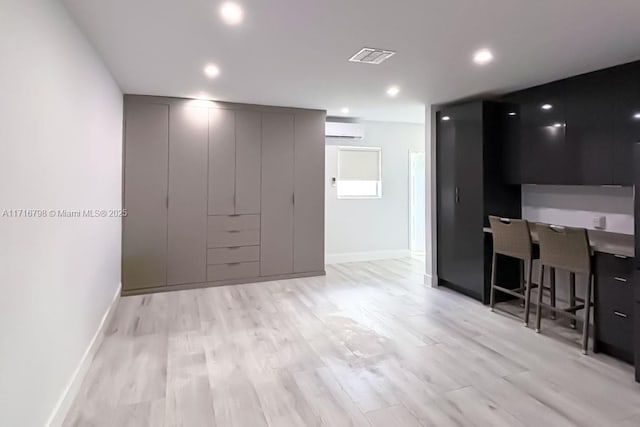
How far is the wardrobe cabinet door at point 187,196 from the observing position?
470 cm

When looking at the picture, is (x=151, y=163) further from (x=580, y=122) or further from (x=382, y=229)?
(x=580, y=122)

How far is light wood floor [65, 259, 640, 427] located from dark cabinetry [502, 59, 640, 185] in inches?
59.9

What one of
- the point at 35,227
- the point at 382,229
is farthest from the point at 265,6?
the point at 382,229

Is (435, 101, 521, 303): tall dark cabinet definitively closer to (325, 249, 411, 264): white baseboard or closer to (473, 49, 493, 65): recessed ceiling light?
(473, 49, 493, 65): recessed ceiling light

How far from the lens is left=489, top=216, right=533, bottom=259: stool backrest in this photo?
352 cm

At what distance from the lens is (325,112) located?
17.8 feet

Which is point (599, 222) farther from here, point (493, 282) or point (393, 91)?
point (393, 91)

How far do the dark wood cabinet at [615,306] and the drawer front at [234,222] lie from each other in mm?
3775

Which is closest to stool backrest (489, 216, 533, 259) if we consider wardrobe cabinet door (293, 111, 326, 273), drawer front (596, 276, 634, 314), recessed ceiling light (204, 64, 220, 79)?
drawer front (596, 276, 634, 314)

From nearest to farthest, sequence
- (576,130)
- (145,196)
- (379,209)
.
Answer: (576,130), (145,196), (379,209)

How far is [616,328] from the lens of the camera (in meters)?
2.84

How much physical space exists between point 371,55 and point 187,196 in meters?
2.95

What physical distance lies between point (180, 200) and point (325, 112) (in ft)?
7.76

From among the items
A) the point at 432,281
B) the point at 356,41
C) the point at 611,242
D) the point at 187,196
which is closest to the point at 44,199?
the point at 356,41
